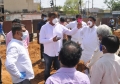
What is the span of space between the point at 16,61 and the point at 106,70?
56.6 inches

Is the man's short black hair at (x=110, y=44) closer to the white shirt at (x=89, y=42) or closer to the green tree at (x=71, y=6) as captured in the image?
the white shirt at (x=89, y=42)

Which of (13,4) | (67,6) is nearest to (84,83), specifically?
(13,4)

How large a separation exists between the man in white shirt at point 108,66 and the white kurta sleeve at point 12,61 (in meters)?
1.18

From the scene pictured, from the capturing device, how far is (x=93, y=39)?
5.53m

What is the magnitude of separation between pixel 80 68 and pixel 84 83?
362 centimetres

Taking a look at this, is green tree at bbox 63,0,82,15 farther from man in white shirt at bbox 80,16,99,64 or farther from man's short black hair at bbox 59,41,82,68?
man's short black hair at bbox 59,41,82,68

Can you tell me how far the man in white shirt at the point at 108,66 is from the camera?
2814 millimetres

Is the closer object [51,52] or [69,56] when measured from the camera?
[69,56]

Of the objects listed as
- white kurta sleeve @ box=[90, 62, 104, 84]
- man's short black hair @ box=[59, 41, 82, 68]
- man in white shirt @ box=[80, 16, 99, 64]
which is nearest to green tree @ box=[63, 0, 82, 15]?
man in white shirt @ box=[80, 16, 99, 64]

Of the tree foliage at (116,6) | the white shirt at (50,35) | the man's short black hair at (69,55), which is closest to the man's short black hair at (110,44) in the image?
the man's short black hair at (69,55)

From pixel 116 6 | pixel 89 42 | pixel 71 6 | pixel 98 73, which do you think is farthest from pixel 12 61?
pixel 71 6

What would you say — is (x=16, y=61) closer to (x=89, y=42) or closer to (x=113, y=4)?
(x=89, y=42)

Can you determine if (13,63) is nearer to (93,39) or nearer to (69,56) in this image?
(69,56)

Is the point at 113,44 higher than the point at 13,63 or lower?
higher
